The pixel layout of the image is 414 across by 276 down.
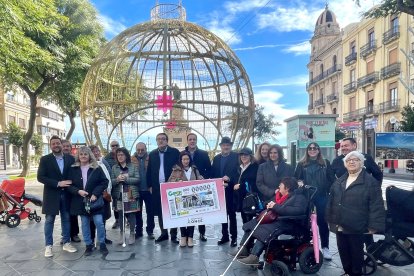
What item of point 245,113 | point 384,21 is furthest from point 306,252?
point 384,21

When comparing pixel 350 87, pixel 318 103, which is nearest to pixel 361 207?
pixel 350 87

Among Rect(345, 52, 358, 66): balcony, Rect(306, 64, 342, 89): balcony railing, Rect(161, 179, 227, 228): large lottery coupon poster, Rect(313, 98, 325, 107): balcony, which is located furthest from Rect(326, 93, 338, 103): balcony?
Rect(161, 179, 227, 228): large lottery coupon poster

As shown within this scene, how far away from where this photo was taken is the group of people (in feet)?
12.2

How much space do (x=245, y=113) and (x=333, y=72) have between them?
37.6 metres

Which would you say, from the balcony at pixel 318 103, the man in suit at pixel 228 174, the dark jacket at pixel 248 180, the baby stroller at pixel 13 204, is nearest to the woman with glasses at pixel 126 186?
the man in suit at pixel 228 174

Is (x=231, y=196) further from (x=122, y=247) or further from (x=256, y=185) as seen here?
(x=122, y=247)

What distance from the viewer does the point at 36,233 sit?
620 centimetres

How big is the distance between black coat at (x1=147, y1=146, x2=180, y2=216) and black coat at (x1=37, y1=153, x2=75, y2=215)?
1332 millimetres

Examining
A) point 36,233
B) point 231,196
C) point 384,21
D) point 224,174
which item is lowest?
point 36,233

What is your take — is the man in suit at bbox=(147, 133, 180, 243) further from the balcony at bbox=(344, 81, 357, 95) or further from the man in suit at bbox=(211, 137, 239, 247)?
the balcony at bbox=(344, 81, 357, 95)

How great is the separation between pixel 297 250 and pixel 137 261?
86.8 inches

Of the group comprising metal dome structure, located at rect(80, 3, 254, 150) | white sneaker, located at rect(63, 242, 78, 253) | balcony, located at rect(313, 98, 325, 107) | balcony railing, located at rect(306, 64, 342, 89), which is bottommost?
white sneaker, located at rect(63, 242, 78, 253)

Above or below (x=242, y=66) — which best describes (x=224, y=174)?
below

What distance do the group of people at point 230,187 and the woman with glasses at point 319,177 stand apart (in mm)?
14
